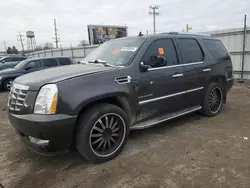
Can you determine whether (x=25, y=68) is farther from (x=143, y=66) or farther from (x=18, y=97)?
(x=143, y=66)

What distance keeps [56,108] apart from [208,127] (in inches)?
122

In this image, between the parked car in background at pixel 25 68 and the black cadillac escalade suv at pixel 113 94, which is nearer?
the black cadillac escalade suv at pixel 113 94

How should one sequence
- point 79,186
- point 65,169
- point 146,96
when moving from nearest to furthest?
point 79,186 < point 65,169 < point 146,96

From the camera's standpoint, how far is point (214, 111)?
4855mm

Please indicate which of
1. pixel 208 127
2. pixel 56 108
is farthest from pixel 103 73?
pixel 208 127

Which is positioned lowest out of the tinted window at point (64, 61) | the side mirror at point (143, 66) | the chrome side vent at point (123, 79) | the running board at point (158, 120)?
the running board at point (158, 120)

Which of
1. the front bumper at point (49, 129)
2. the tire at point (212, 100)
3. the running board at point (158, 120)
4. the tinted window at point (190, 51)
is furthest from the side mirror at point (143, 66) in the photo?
the tire at point (212, 100)

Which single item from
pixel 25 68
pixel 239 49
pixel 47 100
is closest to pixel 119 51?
pixel 47 100

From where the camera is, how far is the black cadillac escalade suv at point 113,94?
253 centimetres

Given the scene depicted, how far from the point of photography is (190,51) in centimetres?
422

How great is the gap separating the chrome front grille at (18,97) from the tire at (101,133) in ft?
2.60

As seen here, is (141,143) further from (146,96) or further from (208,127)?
(208,127)

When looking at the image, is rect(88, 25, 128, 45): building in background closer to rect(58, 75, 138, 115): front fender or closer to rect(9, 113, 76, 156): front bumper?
rect(58, 75, 138, 115): front fender

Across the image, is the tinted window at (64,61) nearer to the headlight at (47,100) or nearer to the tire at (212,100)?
the tire at (212,100)
